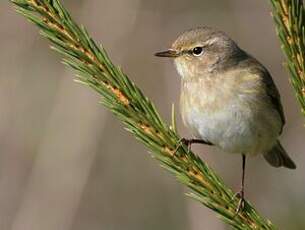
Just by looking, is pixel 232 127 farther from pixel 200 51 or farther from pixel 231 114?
pixel 200 51

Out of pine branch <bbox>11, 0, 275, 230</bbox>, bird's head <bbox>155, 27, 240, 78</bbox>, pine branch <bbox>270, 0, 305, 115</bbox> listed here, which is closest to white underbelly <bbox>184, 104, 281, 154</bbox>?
bird's head <bbox>155, 27, 240, 78</bbox>

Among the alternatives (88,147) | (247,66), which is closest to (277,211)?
(247,66)

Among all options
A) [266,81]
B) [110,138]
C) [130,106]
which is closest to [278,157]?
[266,81]

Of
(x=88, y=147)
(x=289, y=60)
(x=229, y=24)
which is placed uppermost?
(x=229, y=24)

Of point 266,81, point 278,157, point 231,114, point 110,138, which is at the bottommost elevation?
point 110,138

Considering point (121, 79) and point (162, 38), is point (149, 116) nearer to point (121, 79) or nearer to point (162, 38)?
point (121, 79)

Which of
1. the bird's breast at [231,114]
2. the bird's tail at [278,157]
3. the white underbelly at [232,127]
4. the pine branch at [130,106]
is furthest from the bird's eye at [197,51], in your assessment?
the pine branch at [130,106]
